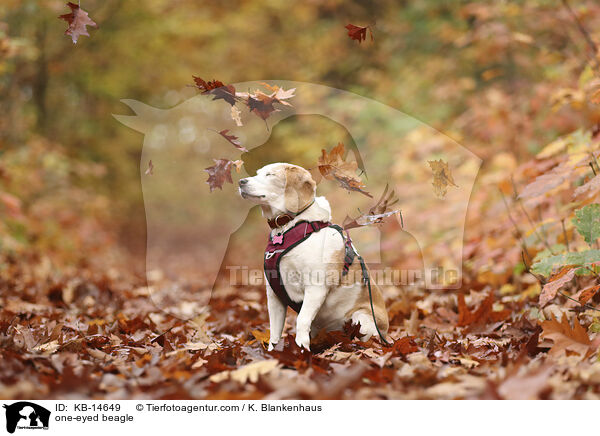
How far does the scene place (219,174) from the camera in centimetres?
321

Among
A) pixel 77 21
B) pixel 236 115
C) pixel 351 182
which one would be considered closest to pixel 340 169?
pixel 351 182

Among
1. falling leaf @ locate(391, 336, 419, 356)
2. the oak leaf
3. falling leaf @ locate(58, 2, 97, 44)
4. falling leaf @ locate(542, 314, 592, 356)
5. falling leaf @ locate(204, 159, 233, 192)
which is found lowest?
falling leaf @ locate(391, 336, 419, 356)

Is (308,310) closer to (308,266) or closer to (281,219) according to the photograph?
(308,266)

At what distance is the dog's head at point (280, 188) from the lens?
3.04 meters

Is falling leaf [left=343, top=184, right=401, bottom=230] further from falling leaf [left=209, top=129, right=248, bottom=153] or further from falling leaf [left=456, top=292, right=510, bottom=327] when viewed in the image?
falling leaf [left=456, top=292, right=510, bottom=327]

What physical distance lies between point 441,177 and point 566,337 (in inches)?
44.9

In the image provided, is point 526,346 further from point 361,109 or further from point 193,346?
point 361,109

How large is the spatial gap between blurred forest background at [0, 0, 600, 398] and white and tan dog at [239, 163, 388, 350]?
0.58 metres

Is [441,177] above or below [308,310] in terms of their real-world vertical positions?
above

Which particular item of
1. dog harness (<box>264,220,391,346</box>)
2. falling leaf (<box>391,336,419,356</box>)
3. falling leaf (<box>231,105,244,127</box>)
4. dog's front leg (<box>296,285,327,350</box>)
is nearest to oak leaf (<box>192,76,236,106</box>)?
falling leaf (<box>231,105,244,127</box>)

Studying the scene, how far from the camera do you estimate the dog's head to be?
304cm

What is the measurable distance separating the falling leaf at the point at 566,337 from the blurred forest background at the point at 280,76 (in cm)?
61
